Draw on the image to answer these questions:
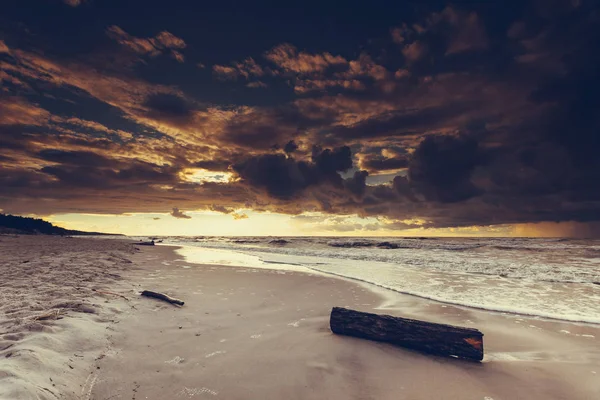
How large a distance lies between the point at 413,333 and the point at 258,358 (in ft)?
8.95

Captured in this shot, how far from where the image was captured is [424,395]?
401 centimetres

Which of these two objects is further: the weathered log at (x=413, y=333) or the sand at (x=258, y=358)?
the weathered log at (x=413, y=333)

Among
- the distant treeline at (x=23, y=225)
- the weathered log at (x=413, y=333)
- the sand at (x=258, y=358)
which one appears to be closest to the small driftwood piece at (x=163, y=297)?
the sand at (x=258, y=358)

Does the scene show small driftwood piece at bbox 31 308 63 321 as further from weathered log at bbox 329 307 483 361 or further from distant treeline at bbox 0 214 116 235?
distant treeline at bbox 0 214 116 235

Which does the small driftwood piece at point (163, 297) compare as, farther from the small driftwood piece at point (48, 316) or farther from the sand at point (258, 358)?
the small driftwood piece at point (48, 316)

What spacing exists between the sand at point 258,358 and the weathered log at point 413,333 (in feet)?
0.56

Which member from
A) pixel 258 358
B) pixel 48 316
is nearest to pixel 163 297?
pixel 48 316

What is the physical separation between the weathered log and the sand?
17 cm

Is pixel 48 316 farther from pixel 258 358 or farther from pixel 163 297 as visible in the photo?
pixel 258 358

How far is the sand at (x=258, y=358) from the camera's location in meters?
3.86

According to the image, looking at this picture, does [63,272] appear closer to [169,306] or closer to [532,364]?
[169,306]

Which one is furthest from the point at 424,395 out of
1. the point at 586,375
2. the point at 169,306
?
the point at 169,306

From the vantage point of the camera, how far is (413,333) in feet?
17.5

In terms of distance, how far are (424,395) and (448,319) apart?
403 cm
